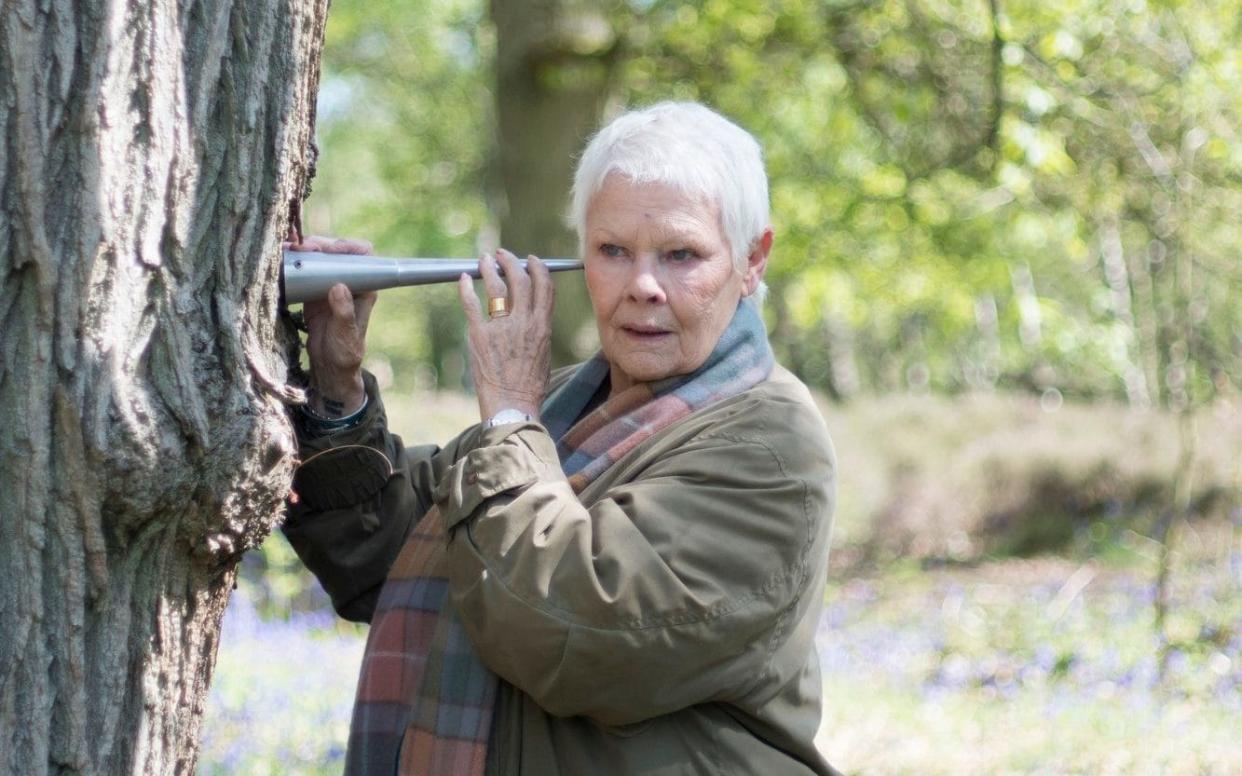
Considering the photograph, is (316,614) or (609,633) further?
(316,614)

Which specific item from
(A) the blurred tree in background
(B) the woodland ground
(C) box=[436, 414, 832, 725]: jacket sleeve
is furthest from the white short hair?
(A) the blurred tree in background

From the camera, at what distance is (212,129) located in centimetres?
195

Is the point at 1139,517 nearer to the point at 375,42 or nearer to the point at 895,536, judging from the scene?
the point at 895,536

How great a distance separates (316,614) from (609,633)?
21.3 feet

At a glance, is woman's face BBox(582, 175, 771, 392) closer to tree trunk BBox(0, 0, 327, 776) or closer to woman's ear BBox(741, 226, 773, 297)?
woman's ear BBox(741, 226, 773, 297)

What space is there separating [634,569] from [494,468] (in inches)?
10.3

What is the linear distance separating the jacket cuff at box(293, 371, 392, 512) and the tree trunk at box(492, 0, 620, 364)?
4.73 metres

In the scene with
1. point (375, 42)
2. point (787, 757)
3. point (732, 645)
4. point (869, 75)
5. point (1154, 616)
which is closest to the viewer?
point (732, 645)

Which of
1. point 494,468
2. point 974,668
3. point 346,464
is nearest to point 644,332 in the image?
point 494,468

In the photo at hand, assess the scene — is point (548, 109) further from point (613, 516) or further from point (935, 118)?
point (613, 516)

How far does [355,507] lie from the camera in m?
2.58

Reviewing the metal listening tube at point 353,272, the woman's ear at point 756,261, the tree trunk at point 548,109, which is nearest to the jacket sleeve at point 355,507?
the metal listening tube at point 353,272

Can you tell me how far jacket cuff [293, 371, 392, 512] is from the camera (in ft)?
8.14

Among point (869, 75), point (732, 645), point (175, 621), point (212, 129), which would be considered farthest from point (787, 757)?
point (869, 75)
